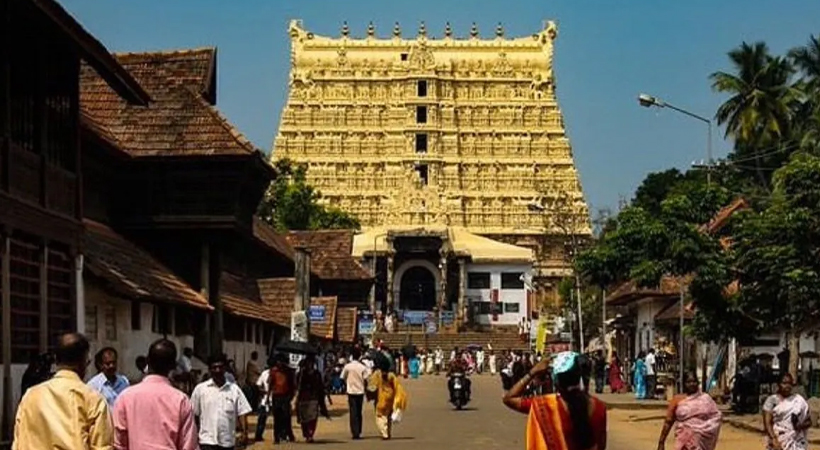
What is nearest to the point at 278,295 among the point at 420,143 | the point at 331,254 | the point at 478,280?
the point at 331,254

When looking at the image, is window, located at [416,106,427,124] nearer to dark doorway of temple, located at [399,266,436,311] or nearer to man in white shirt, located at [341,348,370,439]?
dark doorway of temple, located at [399,266,436,311]

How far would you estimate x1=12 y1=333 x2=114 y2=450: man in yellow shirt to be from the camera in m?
8.79

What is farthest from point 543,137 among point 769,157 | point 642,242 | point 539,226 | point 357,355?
point 357,355

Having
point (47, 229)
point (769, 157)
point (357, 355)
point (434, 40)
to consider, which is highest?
point (434, 40)

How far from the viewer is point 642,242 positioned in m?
37.3

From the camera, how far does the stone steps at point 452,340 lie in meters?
99.3

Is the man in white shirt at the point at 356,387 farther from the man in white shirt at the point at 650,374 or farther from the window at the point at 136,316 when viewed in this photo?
the man in white shirt at the point at 650,374

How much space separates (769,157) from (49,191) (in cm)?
6348

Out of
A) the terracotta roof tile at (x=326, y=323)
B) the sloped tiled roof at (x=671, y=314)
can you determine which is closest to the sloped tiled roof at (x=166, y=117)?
the terracotta roof tile at (x=326, y=323)

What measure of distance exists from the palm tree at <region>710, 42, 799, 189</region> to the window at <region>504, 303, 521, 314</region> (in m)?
35.5

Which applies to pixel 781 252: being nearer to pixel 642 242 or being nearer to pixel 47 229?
pixel 642 242

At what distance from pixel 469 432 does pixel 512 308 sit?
84.3 m

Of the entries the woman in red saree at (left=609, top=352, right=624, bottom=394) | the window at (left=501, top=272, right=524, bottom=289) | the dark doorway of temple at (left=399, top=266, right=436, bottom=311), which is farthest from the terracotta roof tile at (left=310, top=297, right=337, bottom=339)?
the dark doorway of temple at (left=399, top=266, right=436, bottom=311)

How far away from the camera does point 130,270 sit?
29422 millimetres
